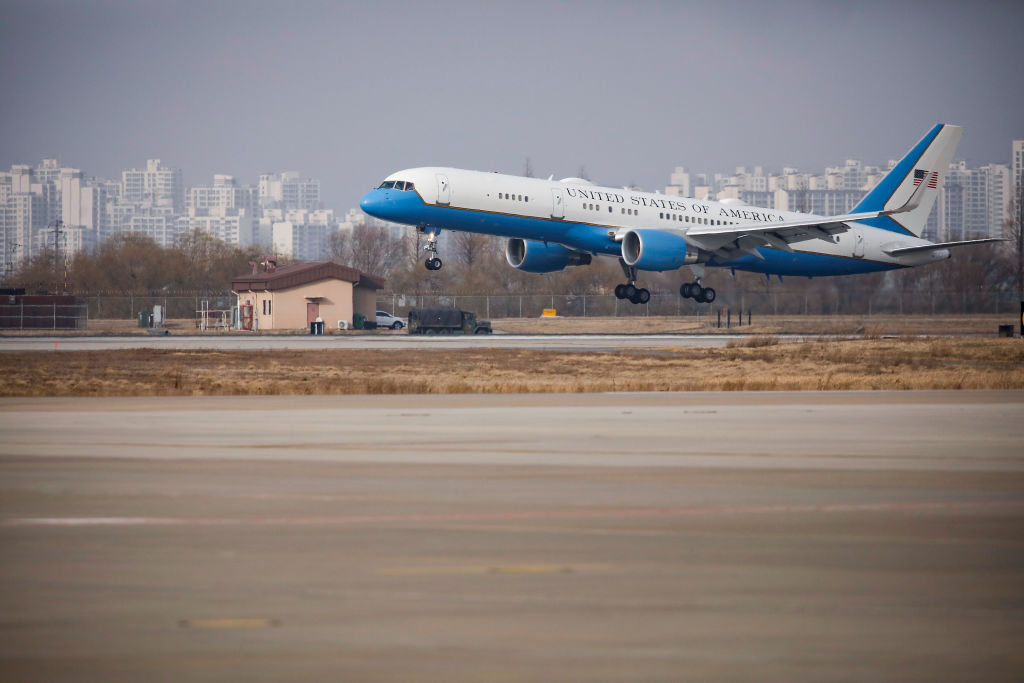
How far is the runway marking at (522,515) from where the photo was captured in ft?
36.0

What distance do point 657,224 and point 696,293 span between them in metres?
3.95

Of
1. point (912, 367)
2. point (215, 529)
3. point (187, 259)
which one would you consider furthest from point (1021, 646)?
point (187, 259)

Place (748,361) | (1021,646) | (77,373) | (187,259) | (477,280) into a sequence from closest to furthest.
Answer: (1021,646)
(77,373)
(748,361)
(477,280)
(187,259)

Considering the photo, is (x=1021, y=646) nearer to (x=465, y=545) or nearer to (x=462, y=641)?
(x=462, y=641)

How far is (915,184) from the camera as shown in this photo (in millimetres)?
61688

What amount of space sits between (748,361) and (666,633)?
3383cm

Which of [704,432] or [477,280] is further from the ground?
[477,280]

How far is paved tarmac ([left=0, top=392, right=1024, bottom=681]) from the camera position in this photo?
23.4 ft

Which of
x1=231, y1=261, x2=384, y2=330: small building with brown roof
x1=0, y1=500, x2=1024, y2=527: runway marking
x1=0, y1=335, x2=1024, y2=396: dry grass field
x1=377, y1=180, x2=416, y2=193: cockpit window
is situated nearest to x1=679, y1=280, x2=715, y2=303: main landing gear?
x1=0, y1=335, x2=1024, y2=396: dry grass field

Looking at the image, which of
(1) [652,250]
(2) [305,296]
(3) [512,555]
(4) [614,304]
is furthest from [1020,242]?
(3) [512,555]

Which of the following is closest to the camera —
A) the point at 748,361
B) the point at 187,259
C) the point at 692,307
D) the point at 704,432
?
the point at 704,432

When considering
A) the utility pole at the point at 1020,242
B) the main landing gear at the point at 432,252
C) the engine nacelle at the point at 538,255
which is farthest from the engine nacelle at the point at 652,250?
the utility pole at the point at 1020,242

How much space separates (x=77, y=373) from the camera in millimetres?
36031

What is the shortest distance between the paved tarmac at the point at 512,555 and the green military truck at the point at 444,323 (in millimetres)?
49756
